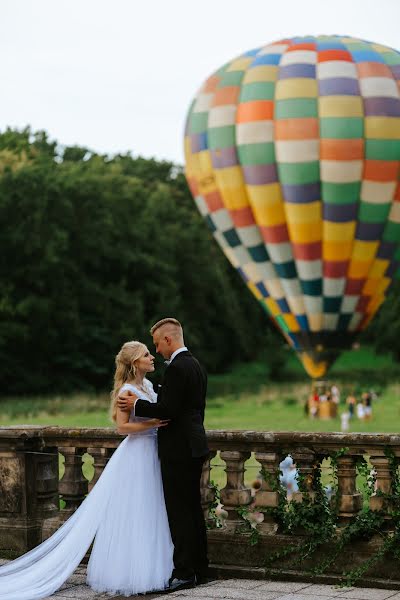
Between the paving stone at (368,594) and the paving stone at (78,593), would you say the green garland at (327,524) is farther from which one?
the paving stone at (78,593)

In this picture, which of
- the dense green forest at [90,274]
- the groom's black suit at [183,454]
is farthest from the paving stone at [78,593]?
the dense green forest at [90,274]

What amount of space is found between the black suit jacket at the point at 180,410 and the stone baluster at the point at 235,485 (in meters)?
0.58

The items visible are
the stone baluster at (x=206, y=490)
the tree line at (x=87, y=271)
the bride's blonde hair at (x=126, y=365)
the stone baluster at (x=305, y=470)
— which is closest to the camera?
the bride's blonde hair at (x=126, y=365)

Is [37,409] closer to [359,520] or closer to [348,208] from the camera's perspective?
[348,208]

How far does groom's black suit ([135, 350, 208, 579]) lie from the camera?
7.18 meters

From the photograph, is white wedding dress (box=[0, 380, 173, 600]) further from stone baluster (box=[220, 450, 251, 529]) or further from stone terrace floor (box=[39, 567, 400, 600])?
stone baluster (box=[220, 450, 251, 529])

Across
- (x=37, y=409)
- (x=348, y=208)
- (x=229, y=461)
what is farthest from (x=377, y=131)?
(x=229, y=461)

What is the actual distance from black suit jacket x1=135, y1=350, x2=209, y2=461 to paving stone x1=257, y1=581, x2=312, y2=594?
34.5 inches

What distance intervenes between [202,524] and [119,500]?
0.52 meters

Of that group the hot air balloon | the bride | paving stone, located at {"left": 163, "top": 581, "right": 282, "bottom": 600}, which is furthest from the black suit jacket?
the hot air balloon

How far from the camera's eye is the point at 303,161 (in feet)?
97.5

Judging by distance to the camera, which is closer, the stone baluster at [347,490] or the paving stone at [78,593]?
the paving stone at [78,593]

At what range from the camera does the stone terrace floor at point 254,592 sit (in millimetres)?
6844

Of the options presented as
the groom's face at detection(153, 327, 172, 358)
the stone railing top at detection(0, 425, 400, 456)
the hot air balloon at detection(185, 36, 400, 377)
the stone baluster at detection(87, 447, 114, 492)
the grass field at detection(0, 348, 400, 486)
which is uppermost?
the hot air balloon at detection(185, 36, 400, 377)
